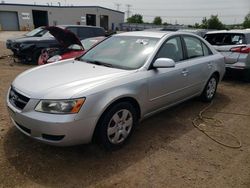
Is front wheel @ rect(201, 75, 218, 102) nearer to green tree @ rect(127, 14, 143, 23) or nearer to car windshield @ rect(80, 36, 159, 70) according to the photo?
car windshield @ rect(80, 36, 159, 70)

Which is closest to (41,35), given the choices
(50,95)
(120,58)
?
(120,58)

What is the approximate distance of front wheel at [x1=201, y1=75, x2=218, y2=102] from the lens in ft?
17.8

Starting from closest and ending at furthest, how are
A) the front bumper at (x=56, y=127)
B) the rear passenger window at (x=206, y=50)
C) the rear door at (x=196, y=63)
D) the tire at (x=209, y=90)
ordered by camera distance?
the front bumper at (x=56, y=127), the rear door at (x=196, y=63), the rear passenger window at (x=206, y=50), the tire at (x=209, y=90)

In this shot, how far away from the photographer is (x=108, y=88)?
10.3 ft

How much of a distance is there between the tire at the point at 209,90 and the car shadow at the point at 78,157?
142cm

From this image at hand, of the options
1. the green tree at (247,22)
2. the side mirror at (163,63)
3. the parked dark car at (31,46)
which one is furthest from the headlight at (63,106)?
the green tree at (247,22)

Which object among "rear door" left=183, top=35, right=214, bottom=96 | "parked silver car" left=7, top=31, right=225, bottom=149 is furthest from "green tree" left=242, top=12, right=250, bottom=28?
"parked silver car" left=7, top=31, right=225, bottom=149

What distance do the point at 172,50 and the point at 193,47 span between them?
786 millimetres

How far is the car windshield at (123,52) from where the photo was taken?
3.79 metres

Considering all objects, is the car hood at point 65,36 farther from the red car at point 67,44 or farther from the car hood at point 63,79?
the car hood at point 63,79

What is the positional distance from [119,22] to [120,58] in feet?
184

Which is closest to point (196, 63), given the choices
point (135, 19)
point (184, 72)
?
point (184, 72)

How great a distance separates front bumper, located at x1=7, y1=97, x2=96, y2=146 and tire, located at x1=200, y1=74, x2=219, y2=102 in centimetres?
320

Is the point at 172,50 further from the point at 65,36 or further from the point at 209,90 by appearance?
the point at 65,36
